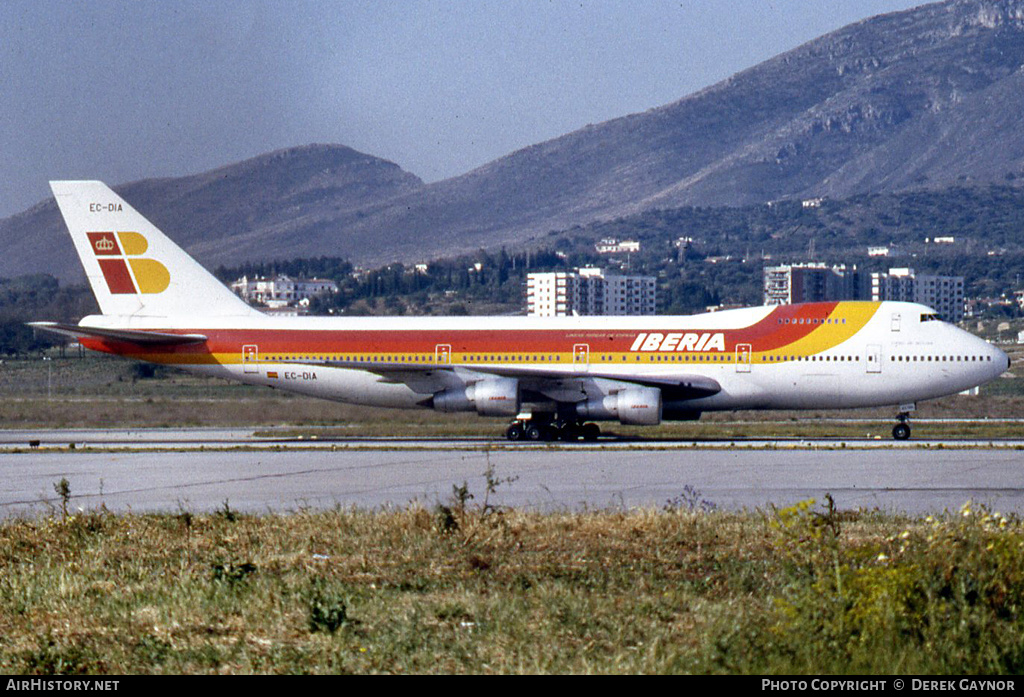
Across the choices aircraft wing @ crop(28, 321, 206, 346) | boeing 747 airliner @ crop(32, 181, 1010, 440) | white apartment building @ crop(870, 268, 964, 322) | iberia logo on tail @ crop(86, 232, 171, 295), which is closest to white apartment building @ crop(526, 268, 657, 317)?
white apartment building @ crop(870, 268, 964, 322)

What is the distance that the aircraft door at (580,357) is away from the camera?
37750 millimetres

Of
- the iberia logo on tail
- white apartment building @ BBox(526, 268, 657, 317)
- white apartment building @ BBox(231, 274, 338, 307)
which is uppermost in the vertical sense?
white apartment building @ BBox(526, 268, 657, 317)

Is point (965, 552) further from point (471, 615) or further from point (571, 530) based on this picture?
point (571, 530)

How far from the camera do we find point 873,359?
37000 millimetres

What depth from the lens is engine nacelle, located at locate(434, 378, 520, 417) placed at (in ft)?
119

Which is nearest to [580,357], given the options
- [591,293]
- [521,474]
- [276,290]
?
[521,474]

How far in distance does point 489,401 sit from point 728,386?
692 cm

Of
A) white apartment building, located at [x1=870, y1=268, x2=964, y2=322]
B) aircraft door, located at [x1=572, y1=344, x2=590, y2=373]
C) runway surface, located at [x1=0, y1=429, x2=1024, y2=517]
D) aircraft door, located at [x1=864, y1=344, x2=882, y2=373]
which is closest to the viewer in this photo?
runway surface, located at [x1=0, y1=429, x2=1024, y2=517]

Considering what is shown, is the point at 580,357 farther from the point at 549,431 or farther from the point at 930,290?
the point at 930,290

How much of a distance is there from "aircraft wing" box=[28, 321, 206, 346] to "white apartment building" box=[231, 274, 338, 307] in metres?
66.7

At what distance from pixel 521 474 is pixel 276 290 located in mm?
101696

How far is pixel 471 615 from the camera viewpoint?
33.8 feet

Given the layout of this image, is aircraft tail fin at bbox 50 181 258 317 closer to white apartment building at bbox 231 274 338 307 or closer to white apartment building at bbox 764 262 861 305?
white apartment building at bbox 231 274 338 307
